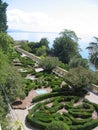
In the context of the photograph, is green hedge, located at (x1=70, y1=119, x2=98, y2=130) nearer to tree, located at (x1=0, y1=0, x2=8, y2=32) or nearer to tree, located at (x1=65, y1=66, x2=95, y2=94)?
tree, located at (x1=65, y1=66, x2=95, y2=94)

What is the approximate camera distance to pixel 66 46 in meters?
56.9

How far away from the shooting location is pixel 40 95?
26312mm

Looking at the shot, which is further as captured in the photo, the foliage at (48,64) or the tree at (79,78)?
the foliage at (48,64)

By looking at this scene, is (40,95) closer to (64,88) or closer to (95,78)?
(64,88)

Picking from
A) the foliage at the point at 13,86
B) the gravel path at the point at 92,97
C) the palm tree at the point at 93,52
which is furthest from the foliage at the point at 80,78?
the foliage at the point at 13,86

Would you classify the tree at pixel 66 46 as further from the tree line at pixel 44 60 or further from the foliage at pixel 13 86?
the foliage at pixel 13 86

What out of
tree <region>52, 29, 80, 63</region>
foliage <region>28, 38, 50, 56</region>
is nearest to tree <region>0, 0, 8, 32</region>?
foliage <region>28, 38, 50, 56</region>

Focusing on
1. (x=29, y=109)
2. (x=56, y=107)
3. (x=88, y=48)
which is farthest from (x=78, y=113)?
(x=88, y=48)

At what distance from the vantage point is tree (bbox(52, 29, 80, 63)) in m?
56.7

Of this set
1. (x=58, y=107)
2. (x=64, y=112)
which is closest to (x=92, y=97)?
(x=58, y=107)

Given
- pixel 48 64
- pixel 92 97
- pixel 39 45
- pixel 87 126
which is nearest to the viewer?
pixel 87 126

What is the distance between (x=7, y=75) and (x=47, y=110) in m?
4.43

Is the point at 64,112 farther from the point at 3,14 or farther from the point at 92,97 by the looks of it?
the point at 3,14

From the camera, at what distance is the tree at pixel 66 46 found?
186 feet
